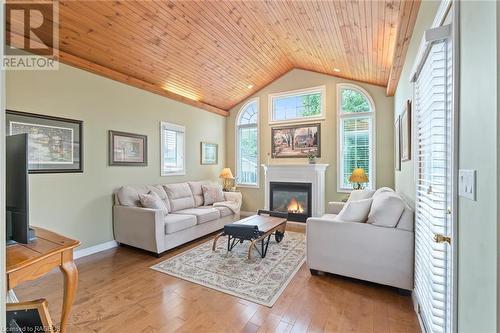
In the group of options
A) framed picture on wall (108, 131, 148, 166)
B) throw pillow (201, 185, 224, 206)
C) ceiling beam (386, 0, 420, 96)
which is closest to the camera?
ceiling beam (386, 0, 420, 96)

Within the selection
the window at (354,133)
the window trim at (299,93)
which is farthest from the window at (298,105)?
the window at (354,133)

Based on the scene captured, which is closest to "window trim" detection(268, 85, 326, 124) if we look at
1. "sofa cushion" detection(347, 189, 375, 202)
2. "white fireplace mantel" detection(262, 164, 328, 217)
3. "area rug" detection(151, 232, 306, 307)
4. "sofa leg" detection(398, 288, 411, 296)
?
"white fireplace mantel" detection(262, 164, 328, 217)

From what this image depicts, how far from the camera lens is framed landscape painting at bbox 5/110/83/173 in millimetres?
2871

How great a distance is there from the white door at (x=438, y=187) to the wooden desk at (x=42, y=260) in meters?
2.14

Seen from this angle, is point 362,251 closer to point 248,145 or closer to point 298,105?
point 298,105

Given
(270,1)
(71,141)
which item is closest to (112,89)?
(71,141)

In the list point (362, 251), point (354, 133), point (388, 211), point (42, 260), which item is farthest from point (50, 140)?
point (354, 133)

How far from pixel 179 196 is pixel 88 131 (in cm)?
185

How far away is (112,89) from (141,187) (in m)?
1.65

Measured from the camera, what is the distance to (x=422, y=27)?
2.12 metres

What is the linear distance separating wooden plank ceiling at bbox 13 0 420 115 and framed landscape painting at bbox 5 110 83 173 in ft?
2.86

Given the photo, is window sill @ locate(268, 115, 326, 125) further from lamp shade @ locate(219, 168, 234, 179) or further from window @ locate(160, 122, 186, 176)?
window @ locate(160, 122, 186, 176)

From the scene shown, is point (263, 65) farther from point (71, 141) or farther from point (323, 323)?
point (323, 323)

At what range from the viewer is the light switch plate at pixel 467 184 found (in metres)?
1.01
